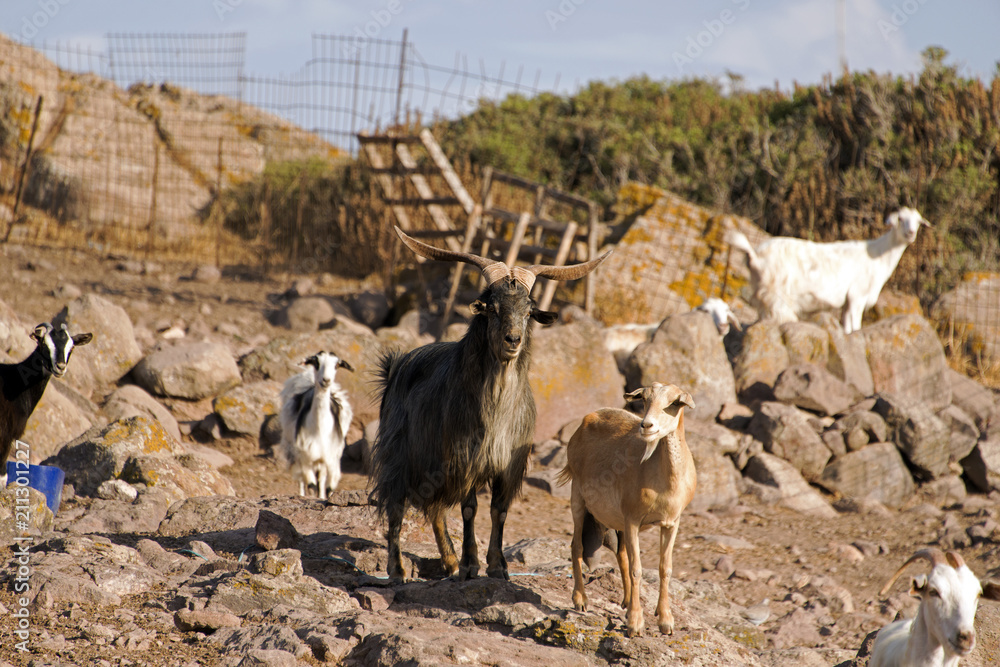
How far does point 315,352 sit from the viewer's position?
10.2m

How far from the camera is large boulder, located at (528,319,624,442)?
31.8 ft

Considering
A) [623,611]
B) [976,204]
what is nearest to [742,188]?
[976,204]

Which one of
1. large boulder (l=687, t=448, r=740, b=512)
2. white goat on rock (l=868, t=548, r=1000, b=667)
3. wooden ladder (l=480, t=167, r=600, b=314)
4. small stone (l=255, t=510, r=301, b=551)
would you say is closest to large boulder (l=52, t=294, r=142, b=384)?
Result: wooden ladder (l=480, t=167, r=600, b=314)

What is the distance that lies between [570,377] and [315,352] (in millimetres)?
3168

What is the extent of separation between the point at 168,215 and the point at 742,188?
1212 cm

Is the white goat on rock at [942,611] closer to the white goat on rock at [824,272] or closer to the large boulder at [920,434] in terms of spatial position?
the large boulder at [920,434]

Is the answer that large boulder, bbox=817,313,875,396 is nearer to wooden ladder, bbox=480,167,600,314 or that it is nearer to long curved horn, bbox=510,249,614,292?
wooden ladder, bbox=480,167,600,314

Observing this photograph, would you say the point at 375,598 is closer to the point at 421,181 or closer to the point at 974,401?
the point at 974,401

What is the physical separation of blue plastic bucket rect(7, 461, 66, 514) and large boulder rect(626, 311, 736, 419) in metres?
6.26

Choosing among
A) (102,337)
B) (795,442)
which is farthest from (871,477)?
(102,337)

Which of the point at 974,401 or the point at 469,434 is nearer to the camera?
the point at 469,434

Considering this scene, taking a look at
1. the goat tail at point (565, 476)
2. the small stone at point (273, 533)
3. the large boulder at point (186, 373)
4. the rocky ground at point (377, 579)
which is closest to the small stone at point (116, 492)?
the rocky ground at point (377, 579)

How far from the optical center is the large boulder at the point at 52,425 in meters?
7.23

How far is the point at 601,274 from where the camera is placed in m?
13.1
